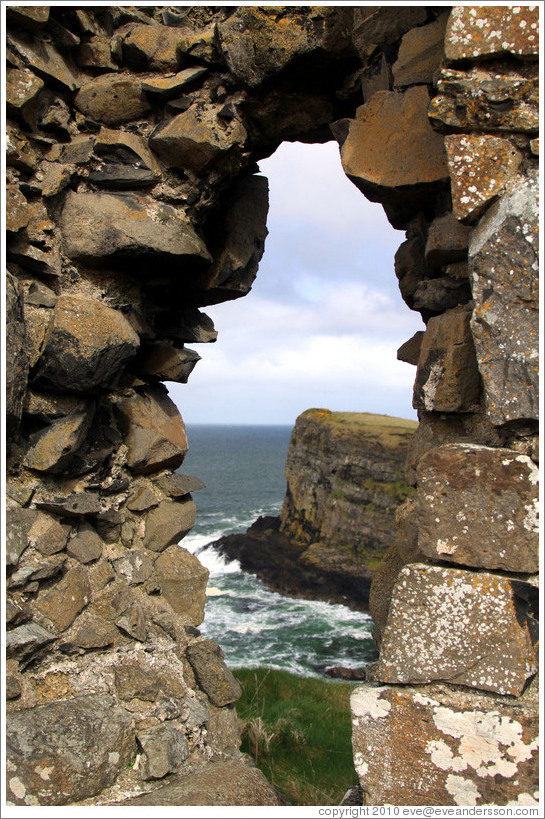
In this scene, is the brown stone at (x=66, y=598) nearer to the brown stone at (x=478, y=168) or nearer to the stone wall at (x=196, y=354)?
the stone wall at (x=196, y=354)

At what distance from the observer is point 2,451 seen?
2.38 metres

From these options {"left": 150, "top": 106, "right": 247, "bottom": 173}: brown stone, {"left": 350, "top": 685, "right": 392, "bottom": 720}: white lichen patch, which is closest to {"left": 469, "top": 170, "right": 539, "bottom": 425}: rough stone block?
{"left": 350, "top": 685, "right": 392, "bottom": 720}: white lichen patch

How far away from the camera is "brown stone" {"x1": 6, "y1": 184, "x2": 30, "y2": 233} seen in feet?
9.47

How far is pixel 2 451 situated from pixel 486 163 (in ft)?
7.19

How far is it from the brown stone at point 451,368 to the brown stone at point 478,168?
2.11 ft

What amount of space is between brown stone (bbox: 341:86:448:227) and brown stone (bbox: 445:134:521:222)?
2.61 feet

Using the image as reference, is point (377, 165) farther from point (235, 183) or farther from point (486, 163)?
point (235, 183)

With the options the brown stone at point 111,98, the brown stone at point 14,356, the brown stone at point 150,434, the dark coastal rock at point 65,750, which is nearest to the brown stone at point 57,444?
the brown stone at point 14,356

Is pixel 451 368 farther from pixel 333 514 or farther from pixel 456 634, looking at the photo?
pixel 333 514

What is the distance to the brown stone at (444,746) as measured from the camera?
76.2 inches

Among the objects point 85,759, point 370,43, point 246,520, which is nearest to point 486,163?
point 370,43

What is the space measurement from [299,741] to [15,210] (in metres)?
5.02

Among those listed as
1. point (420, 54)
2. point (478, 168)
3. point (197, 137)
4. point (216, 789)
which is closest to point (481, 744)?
point (216, 789)

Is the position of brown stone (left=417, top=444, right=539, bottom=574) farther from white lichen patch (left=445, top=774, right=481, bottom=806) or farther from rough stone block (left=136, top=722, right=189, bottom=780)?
rough stone block (left=136, top=722, right=189, bottom=780)
